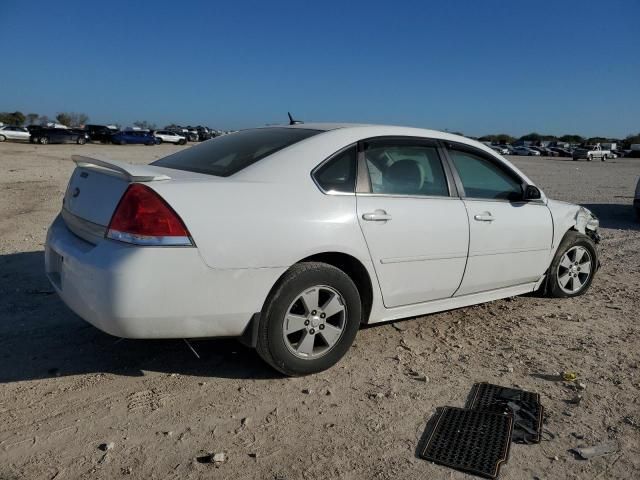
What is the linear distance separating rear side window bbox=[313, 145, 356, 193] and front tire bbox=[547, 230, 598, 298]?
241 centimetres

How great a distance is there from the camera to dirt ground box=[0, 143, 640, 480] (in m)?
2.53

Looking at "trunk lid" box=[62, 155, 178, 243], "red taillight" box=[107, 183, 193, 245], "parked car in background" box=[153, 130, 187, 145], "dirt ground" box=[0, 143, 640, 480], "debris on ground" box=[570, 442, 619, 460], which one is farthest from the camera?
"parked car in background" box=[153, 130, 187, 145]

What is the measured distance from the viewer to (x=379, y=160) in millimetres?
3707

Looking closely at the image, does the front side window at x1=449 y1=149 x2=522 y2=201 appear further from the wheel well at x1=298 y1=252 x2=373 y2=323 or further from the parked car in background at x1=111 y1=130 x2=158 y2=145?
the parked car in background at x1=111 y1=130 x2=158 y2=145

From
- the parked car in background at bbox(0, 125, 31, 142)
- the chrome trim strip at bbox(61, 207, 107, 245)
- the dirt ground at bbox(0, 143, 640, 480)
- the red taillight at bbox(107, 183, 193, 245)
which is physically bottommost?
the parked car in background at bbox(0, 125, 31, 142)

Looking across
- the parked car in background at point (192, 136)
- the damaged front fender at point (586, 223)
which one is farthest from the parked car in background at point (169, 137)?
the damaged front fender at point (586, 223)

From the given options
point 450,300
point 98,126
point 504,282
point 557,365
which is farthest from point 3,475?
point 98,126

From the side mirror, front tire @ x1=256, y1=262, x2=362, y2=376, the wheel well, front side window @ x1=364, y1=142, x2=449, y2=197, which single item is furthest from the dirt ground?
front side window @ x1=364, y1=142, x2=449, y2=197

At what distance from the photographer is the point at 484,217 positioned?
4.07 m

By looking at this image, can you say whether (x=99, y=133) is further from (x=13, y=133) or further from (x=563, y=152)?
(x=563, y=152)

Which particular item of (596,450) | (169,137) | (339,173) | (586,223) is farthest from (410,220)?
(169,137)

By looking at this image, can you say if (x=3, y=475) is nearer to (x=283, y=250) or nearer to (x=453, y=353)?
(x=283, y=250)

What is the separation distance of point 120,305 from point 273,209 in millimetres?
956

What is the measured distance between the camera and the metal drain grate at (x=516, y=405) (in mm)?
2850
